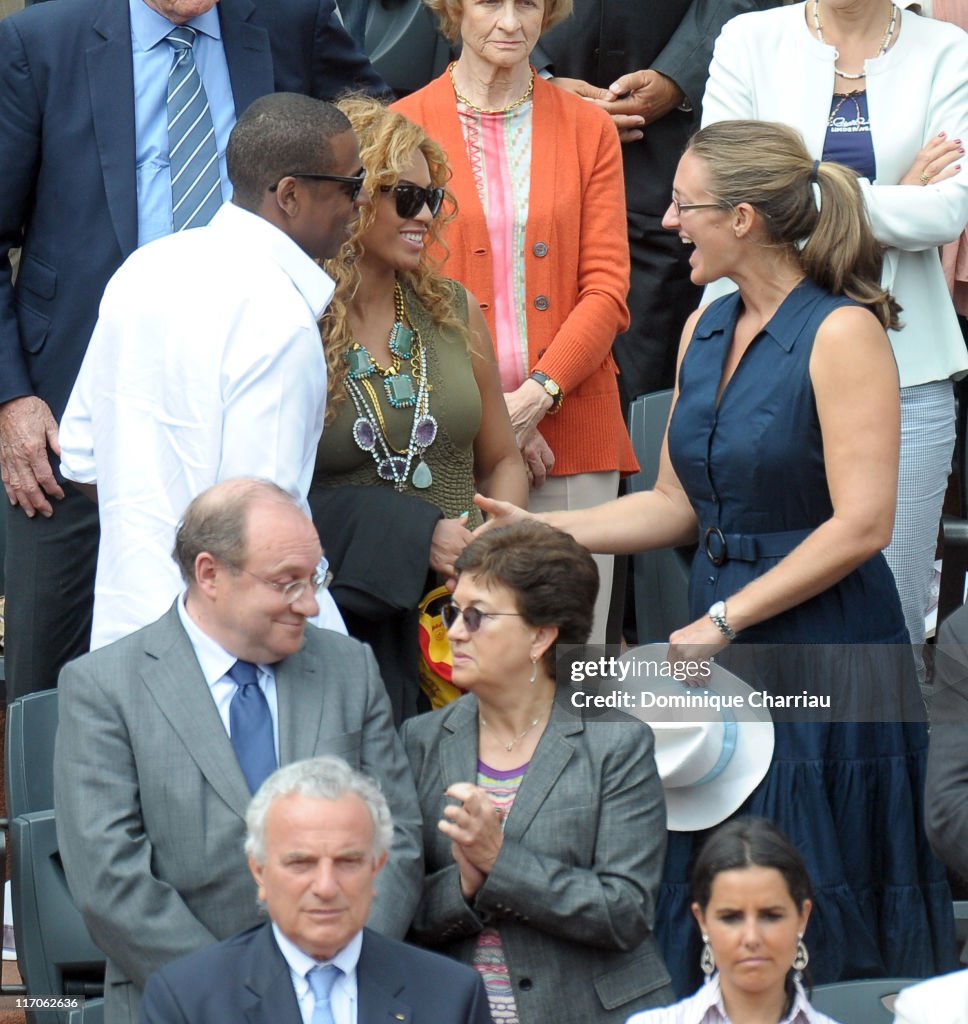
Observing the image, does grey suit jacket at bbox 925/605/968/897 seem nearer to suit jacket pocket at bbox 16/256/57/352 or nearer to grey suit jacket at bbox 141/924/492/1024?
grey suit jacket at bbox 141/924/492/1024

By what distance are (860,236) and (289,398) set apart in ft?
3.96

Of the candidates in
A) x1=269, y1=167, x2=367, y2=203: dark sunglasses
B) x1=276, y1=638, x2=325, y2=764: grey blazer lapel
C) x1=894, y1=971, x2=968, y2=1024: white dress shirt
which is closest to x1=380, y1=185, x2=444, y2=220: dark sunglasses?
x1=269, y1=167, x2=367, y2=203: dark sunglasses

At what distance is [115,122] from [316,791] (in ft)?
6.71

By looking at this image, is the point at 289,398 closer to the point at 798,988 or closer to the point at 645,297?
the point at 798,988

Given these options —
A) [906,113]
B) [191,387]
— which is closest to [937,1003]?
[191,387]

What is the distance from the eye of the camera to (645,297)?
6055 millimetres

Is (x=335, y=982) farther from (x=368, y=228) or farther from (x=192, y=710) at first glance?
(x=368, y=228)

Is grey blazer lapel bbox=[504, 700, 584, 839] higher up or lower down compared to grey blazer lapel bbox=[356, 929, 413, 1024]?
higher up

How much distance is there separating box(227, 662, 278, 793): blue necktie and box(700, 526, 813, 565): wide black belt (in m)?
1.05

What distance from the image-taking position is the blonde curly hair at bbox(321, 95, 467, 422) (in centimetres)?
423

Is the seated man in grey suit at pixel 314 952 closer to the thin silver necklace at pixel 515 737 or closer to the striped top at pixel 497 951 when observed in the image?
the striped top at pixel 497 951

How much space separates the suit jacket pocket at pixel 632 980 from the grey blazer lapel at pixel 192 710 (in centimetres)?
73

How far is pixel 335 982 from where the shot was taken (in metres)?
3.14

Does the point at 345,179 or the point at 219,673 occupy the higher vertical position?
the point at 345,179
